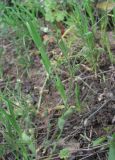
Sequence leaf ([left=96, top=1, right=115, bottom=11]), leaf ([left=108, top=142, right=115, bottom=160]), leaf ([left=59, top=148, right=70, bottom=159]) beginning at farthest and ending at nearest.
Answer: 1. leaf ([left=96, top=1, right=115, bottom=11])
2. leaf ([left=59, top=148, right=70, bottom=159])
3. leaf ([left=108, top=142, right=115, bottom=160])

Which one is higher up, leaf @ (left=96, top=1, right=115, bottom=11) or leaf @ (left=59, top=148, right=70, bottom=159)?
leaf @ (left=96, top=1, right=115, bottom=11)

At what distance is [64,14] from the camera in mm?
2055

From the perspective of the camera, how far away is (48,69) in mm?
1739

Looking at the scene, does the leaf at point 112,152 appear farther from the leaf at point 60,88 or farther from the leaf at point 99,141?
the leaf at point 60,88

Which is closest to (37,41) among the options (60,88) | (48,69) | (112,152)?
(48,69)

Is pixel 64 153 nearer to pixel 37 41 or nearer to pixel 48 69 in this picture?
pixel 48 69

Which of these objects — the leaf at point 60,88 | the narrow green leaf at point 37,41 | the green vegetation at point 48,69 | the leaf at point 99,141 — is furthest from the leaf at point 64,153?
the narrow green leaf at point 37,41

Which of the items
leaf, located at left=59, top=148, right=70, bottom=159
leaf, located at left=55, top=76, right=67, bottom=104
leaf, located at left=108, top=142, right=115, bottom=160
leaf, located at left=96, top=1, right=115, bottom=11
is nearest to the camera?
leaf, located at left=108, top=142, right=115, bottom=160

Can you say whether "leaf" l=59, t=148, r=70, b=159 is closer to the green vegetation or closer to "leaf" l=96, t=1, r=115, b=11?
the green vegetation

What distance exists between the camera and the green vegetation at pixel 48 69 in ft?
5.08

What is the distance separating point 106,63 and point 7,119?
1.94ft

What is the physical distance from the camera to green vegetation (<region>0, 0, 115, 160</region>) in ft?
5.08

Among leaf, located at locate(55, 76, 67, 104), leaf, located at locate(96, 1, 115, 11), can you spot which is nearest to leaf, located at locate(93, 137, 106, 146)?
leaf, located at locate(55, 76, 67, 104)

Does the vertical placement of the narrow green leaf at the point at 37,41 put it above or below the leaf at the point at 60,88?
above
